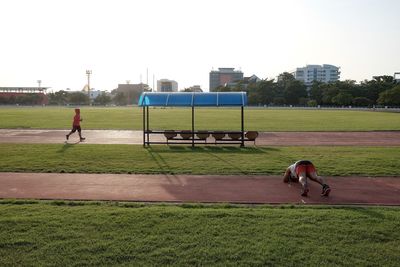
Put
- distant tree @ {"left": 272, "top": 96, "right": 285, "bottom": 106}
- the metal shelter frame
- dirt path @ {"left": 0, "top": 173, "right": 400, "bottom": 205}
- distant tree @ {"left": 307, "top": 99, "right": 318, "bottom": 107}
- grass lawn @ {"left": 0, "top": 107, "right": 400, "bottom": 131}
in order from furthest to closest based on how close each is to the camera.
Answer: distant tree @ {"left": 272, "top": 96, "right": 285, "bottom": 106} < distant tree @ {"left": 307, "top": 99, "right": 318, "bottom": 107} < grass lawn @ {"left": 0, "top": 107, "right": 400, "bottom": 131} < the metal shelter frame < dirt path @ {"left": 0, "top": 173, "right": 400, "bottom": 205}

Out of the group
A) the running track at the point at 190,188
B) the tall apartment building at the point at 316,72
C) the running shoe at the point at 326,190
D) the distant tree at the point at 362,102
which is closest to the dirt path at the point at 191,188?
the running track at the point at 190,188

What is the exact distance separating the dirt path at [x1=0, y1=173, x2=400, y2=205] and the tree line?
75.9 m

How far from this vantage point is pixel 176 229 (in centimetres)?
687

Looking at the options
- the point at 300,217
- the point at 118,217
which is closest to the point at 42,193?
the point at 118,217

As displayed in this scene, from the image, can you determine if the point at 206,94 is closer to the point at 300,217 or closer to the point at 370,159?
the point at 370,159

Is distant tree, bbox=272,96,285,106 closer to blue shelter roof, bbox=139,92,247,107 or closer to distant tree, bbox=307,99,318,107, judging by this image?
distant tree, bbox=307,99,318,107

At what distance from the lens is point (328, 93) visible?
8838 centimetres

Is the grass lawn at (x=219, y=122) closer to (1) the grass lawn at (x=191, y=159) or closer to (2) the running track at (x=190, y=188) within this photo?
(1) the grass lawn at (x=191, y=159)

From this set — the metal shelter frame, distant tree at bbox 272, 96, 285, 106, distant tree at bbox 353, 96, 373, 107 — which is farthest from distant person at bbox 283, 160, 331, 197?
distant tree at bbox 272, 96, 285, 106

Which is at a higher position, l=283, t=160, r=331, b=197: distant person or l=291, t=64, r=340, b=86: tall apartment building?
l=291, t=64, r=340, b=86: tall apartment building

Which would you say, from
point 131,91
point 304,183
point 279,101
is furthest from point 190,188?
point 131,91

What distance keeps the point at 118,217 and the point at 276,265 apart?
10.5 ft

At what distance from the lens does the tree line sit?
277ft

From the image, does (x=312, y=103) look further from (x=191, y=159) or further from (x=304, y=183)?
(x=304, y=183)
